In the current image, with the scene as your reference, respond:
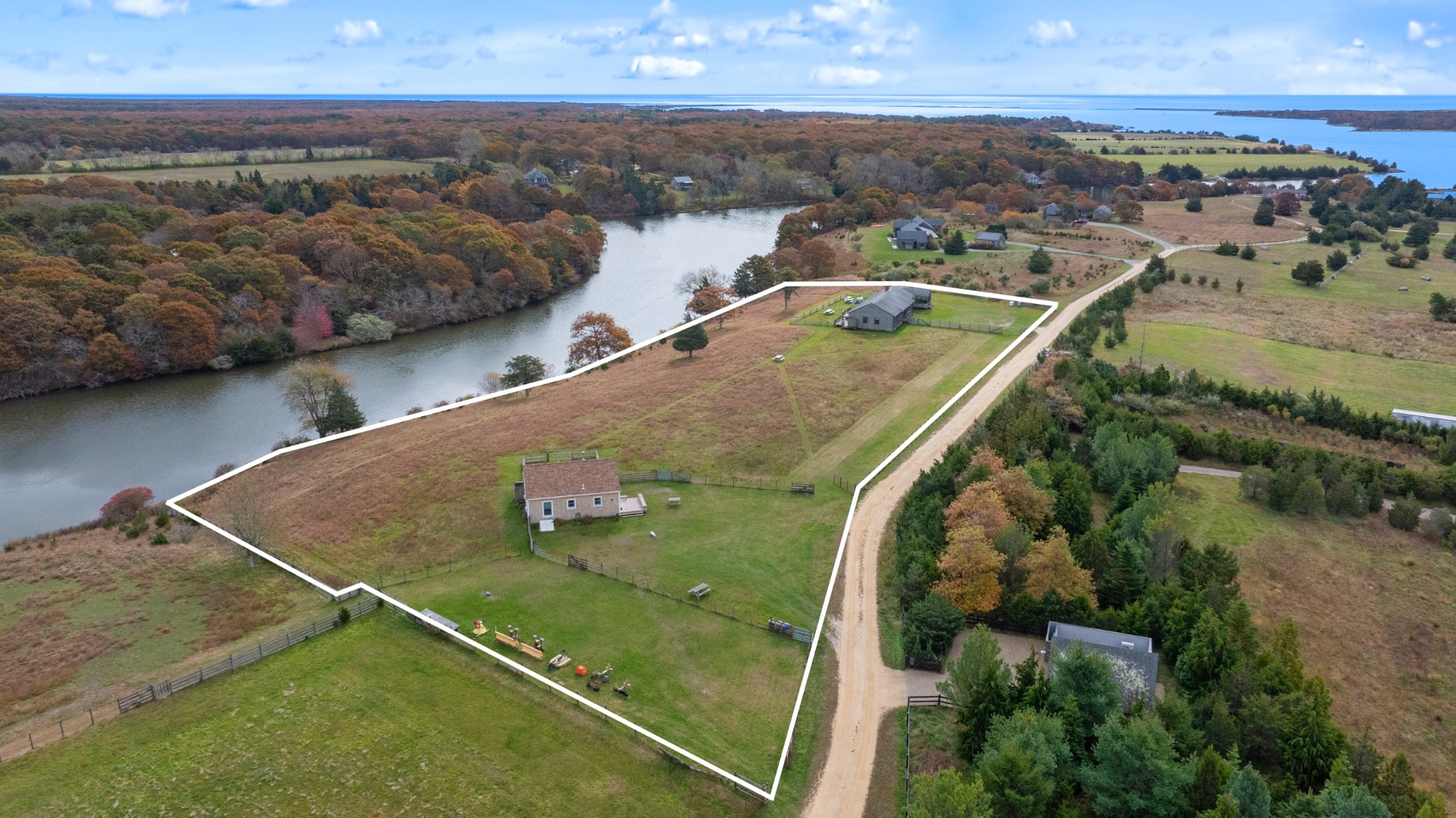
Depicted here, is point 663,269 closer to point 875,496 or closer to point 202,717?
point 875,496

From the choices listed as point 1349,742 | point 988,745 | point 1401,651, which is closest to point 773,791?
point 988,745

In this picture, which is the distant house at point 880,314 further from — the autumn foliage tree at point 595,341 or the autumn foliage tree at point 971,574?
the autumn foliage tree at point 971,574

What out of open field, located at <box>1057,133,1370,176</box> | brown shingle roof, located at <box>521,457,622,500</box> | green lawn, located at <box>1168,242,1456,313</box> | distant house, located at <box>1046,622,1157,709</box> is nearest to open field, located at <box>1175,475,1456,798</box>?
distant house, located at <box>1046,622,1157,709</box>

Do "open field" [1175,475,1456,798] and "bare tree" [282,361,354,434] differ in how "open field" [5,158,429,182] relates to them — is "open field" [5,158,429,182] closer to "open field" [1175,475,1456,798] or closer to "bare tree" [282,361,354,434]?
"bare tree" [282,361,354,434]

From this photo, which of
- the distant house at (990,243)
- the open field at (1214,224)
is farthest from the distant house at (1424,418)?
the open field at (1214,224)

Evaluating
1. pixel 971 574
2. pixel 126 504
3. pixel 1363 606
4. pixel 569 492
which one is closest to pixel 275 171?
pixel 126 504
